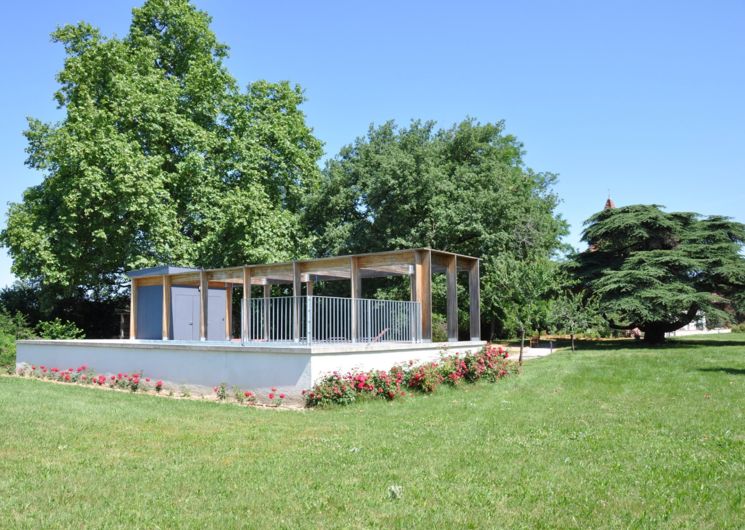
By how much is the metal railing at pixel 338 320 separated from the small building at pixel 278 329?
0.03 metres

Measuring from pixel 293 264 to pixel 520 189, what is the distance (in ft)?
66.3

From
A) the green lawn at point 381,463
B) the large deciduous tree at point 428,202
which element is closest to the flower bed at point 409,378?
the green lawn at point 381,463

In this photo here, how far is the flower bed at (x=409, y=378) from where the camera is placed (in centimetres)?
1184

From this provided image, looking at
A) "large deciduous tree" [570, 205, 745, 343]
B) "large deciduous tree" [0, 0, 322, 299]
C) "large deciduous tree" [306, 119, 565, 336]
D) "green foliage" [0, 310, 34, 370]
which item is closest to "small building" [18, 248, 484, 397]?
"green foliage" [0, 310, 34, 370]

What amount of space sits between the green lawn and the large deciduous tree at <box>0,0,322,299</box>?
46.1 feet

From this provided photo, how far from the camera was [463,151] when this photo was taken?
34.0 meters

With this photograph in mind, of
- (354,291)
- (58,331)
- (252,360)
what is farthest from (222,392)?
(58,331)

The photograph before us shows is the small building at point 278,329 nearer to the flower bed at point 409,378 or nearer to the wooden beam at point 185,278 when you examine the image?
the wooden beam at point 185,278

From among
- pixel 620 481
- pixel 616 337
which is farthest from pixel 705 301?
pixel 620 481

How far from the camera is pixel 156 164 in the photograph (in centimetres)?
2561

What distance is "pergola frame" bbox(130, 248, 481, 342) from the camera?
49.9 feet

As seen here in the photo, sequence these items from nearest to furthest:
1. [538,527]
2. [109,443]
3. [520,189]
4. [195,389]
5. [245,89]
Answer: [538,527], [109,443], [195,389], [245,89], [520,189]

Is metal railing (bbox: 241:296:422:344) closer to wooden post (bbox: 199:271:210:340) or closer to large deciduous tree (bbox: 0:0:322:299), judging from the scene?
wooden post (bbox: 199:271:210:340)

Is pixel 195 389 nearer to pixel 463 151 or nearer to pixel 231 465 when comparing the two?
pixel 231 465
